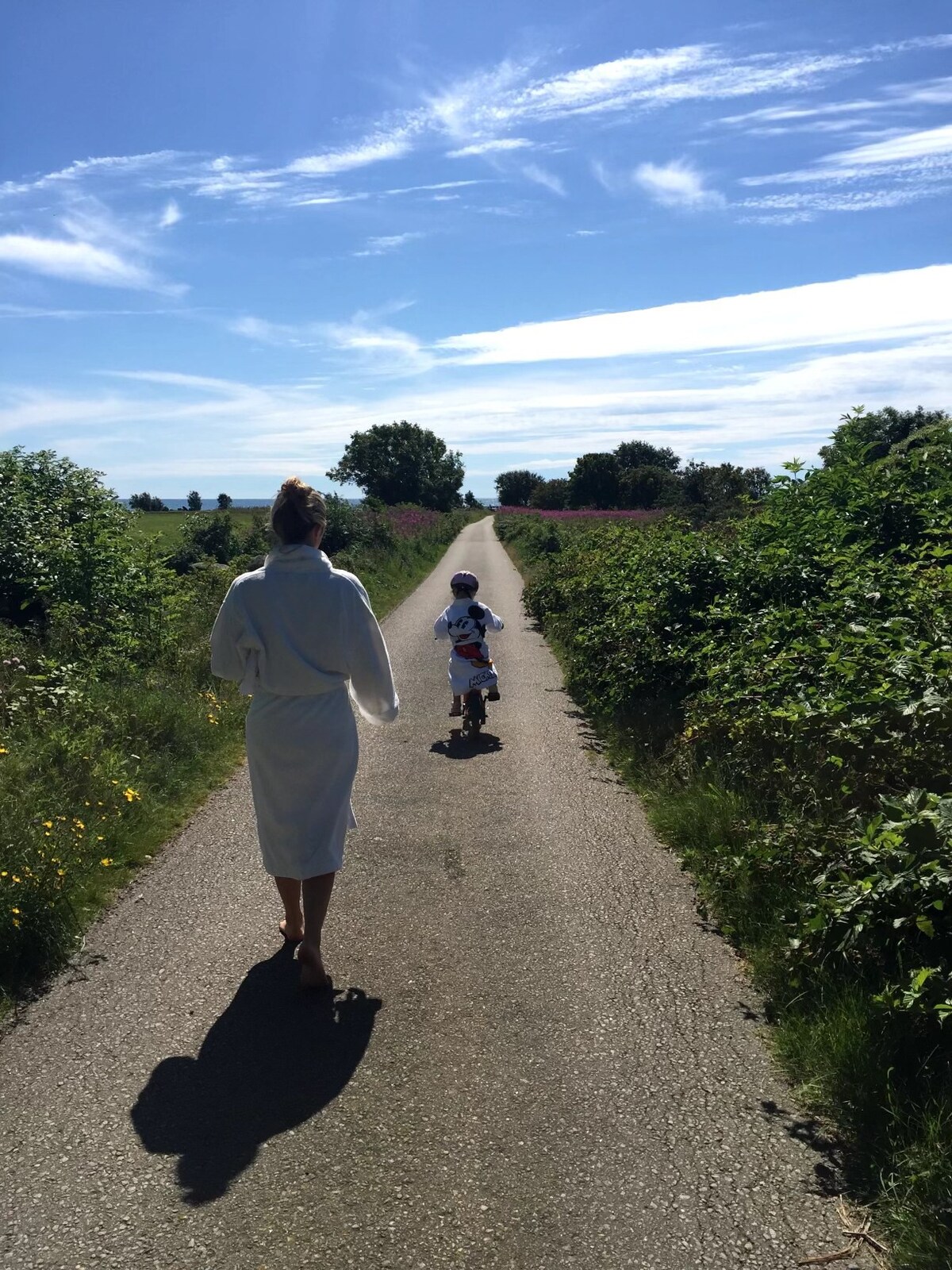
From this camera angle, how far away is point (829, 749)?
5074mm

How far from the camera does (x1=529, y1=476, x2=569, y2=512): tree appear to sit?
91.5 m

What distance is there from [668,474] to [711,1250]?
80283 mm

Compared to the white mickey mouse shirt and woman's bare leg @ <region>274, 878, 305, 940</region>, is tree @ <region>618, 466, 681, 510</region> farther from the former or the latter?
woman's bare leg @ <region>274, 878, 305, 940</region>

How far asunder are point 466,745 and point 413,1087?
17.5 feet

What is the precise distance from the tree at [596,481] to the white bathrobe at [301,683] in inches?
3198

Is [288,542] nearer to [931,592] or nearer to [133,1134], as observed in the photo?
[133,1134]

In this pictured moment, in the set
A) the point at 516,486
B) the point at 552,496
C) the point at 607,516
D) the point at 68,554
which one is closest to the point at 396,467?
the point at 552,496

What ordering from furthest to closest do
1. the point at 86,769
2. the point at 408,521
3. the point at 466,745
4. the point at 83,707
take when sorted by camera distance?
the point at 408,521 < the point at 466,745 < the point at 83,707 < the point at 86,769

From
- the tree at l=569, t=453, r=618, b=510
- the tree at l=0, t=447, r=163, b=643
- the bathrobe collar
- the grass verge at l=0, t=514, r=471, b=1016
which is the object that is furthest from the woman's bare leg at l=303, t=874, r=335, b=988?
the tree at l=569, t=453, r=618, b=510

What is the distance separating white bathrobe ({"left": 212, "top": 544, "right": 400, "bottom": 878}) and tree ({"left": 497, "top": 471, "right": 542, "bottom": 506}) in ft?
412

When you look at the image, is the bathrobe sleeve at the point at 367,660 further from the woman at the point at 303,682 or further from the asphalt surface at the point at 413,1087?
the asphalt surface at the point at 413,1087

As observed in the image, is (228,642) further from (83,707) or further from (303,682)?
(83,707)

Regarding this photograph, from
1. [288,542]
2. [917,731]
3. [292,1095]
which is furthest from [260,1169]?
[917,731]

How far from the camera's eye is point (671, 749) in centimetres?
723
